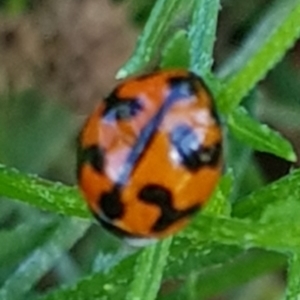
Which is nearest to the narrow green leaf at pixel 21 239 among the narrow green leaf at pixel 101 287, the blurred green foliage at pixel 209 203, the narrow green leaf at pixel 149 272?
the blurred green foliage at pixel 209 203

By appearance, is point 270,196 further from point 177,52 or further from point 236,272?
point 236,272

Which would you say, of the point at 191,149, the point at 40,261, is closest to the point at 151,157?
the point at 191,149

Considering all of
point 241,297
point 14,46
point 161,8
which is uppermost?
point 161,8

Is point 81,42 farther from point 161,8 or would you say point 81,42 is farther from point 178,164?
point 178,164

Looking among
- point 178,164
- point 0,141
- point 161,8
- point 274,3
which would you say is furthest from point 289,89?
point 178,164

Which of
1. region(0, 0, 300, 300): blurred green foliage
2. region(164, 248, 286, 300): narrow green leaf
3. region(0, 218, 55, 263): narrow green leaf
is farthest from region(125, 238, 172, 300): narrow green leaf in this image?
region(164, 248, 286, 300): narrow green leaf

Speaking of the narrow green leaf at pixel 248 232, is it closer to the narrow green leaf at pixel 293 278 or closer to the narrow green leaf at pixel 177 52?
the narrow green leaf at pixel 293 278

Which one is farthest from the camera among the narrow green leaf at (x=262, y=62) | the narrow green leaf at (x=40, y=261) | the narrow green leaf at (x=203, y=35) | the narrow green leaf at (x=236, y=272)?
the narrow green leaf at (x=236, y=272)
